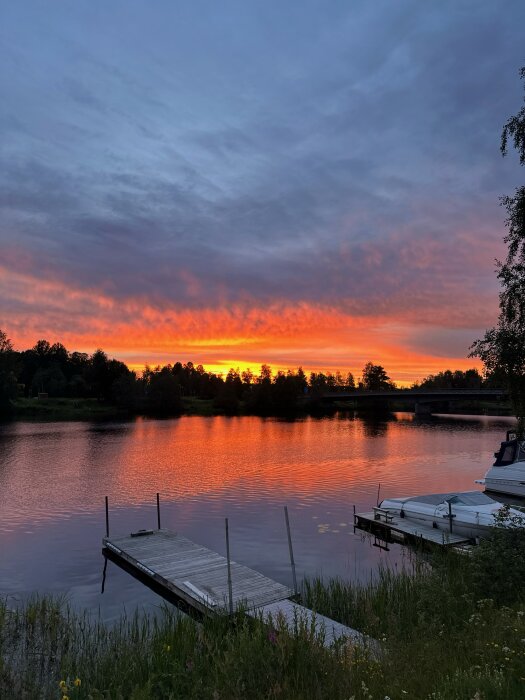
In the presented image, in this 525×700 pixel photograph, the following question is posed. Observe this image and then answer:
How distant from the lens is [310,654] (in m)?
10.6

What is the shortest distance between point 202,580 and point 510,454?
37701 mm

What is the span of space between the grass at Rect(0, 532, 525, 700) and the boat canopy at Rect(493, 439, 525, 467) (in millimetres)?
32333

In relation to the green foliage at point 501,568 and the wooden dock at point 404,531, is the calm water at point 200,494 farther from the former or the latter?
the green foliage at point 501,568

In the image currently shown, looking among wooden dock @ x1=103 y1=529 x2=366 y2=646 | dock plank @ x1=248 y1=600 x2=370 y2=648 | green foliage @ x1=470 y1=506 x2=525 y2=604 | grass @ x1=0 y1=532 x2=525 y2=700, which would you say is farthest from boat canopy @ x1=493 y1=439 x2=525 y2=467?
dock plank @ x1=248 y1=600 x2=370 y2=648

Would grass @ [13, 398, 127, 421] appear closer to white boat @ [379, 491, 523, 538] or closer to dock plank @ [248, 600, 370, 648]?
white boat @ [379, 491, 523, 538]

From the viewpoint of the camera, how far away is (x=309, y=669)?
34.1 feet

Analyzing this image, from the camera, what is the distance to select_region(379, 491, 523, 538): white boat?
29.1 metres

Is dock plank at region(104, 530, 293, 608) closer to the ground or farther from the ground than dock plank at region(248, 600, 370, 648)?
closer to the ground

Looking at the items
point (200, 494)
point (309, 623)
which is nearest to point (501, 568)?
point (309, 623)

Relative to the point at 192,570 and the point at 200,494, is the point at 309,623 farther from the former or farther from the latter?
the point at 200,494

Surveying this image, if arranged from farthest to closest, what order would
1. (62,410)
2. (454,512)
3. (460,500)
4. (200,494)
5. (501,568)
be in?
1. (62,410)
2. (200,494)
3. (460,500)
4. (454,512)
5. (501,568)

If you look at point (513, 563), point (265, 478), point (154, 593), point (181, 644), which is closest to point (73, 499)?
point (265, 478)

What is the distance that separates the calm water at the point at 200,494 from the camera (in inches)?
1046

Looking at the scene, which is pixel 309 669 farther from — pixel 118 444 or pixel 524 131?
pixel 118 444
